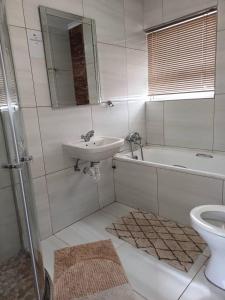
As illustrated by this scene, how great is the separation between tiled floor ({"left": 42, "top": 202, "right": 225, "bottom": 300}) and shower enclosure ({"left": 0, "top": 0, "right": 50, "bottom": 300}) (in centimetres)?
51

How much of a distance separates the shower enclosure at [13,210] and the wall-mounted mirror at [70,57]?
0.76 m

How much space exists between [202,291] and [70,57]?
2.14 m

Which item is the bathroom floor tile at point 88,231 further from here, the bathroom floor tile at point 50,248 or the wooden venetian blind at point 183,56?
the wooden venetian blind at point 183,56

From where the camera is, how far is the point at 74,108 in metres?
2.06

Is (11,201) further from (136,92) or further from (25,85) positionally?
(136,92)

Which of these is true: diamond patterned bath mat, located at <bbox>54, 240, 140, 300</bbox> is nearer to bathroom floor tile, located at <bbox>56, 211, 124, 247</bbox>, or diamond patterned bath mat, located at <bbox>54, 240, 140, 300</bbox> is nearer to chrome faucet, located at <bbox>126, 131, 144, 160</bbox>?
bathroom floor tile, located at <bbox>56, 211, 124, 247</bbox>

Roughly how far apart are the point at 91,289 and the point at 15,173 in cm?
94

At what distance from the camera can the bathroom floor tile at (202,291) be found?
1310 millimetres

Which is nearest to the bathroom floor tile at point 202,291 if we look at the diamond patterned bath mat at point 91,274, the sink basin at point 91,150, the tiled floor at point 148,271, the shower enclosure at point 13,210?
the tiled floor at point 148,271

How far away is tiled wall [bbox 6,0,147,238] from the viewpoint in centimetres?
169

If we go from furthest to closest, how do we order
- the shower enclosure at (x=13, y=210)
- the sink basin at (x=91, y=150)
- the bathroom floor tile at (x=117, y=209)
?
the bathroom floor tile at (x=117, y=209) → the sink basin at (x=91, y=150) → the shower enclosure at (x=13, y=210)

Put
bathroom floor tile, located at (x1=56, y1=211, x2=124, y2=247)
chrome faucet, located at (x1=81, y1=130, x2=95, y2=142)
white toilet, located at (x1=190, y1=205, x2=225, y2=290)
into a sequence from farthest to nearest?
chrome faucet, located at (x1=81, y1=130, x2=95, y2=142) → bathroom floor tile, located at (x1=56, y1=211, x2=124, y2=247) → white toilet, located at (x1=190, y1=205, x2=225, y2=290)

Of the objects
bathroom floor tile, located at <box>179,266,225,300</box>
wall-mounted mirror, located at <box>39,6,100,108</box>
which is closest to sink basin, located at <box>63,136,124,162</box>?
wall-mounted mirror, located at <box>39,6,100,108</box>

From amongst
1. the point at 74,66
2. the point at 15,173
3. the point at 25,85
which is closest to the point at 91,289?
the point at 15,173
